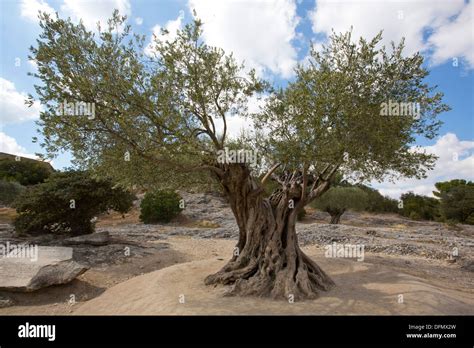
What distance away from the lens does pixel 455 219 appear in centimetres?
3959

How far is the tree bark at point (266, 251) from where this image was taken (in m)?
9.59

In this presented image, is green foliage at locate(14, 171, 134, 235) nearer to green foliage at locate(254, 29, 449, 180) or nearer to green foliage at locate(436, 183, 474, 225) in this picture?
green foliage at locate(254, 29, 449, 180)

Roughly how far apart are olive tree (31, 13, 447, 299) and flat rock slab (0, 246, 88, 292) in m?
4.44

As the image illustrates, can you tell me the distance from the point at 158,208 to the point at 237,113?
22.1 m

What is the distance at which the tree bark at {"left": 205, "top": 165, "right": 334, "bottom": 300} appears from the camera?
9586mm

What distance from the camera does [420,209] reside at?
150 ft

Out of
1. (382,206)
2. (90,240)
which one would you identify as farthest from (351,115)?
(382,206)

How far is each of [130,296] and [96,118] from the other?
566 cm

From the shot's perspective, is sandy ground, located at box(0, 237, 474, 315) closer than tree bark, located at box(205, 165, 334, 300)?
Yes

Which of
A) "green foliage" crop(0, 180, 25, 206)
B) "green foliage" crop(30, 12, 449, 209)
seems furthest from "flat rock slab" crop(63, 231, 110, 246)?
"green foliage" crop(0, 180, 25, 206)

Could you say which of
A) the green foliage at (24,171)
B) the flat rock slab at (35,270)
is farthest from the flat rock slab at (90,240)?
the green foliage at (24,171)

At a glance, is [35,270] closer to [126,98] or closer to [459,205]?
[126,98]

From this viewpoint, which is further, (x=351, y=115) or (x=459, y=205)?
(x=459, y=205)

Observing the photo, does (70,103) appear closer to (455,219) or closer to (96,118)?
(96,118)
